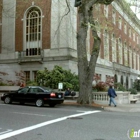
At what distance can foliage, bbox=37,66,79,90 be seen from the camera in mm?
24578

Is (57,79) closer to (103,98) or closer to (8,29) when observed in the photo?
(103,98)

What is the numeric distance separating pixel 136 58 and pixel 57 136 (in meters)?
50.8

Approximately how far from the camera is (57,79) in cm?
2473

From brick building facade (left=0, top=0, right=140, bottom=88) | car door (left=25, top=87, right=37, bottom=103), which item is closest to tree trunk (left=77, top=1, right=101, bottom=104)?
car door (left=25, top=87, right=37, bottom=103)

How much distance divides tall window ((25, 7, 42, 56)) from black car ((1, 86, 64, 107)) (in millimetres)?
11463

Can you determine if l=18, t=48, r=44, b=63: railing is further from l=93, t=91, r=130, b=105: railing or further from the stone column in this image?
l=93, t=91, r=130, b=105: railing

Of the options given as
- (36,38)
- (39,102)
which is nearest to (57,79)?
(39,102)

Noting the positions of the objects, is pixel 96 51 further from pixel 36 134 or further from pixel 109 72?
pixel 109 72

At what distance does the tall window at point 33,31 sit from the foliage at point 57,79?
533 centimetres

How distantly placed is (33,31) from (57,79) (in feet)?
29.6

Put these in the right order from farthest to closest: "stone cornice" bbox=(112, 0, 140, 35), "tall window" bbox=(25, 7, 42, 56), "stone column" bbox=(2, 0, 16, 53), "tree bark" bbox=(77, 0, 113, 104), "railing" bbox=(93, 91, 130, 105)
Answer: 1. "stone column" bbox=(2, 0, 16, 53)
2. "tall window" bbox=(25, 7, 42, 56)
3. "railing" bbox=(93, 91, 130, 105)
4. "tree bark" bbox=(77, 0, 113, 104)
5. "stone cornice" bbox=(112, 0, 140, 35)

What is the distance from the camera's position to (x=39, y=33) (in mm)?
30391

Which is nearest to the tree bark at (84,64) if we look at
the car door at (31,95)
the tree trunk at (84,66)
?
the tree trunk at (84,66)

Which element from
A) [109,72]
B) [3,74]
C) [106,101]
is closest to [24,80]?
[3,74]
